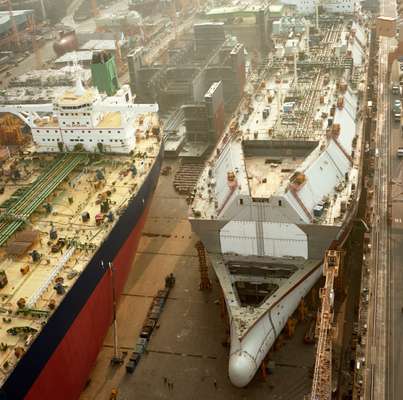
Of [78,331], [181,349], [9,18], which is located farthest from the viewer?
[9,18]

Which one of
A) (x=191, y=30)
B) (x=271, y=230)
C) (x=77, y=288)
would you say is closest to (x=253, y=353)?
(x=271, y=230)

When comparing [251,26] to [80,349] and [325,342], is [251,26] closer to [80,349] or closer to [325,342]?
[80,349]

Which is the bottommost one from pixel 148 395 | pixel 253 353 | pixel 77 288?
pixel 148 395

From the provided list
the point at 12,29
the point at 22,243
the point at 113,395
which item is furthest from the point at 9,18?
the point at 113,395

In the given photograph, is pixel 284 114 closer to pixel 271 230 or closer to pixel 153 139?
pixel 153 139

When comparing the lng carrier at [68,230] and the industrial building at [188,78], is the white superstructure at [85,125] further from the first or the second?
the industrial building at [188,78]

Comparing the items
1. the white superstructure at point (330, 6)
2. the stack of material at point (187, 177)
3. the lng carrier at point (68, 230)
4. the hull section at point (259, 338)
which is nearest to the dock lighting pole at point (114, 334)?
the lng carrier at point (68, 230)
